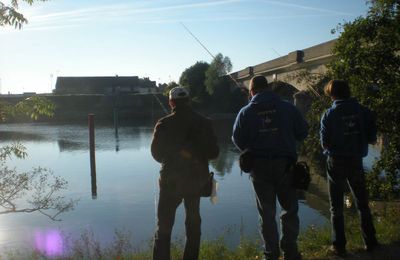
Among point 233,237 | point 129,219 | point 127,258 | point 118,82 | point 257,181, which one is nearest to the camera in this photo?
point 257,181

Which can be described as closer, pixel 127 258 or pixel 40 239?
pixel 127 258

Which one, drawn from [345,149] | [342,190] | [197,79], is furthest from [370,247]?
[197,79]

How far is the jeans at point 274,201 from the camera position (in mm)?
4438

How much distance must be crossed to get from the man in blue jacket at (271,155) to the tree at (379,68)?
2611 millimetres

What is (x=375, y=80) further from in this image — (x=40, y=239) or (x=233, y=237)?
(x=40, y=239)

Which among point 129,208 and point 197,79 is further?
point 197,79

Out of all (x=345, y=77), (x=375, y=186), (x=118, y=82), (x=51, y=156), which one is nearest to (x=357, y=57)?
(x=345, y=77)

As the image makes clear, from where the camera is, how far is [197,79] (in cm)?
7675

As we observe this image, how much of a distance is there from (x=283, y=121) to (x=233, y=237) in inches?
223

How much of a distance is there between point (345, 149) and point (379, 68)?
7.69 ft

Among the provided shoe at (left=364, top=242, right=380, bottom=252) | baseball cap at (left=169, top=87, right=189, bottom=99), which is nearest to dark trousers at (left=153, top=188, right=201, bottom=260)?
baseball cap at (left=169, top=87, right=189, bottom=99)

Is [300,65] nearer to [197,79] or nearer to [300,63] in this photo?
[300,63]

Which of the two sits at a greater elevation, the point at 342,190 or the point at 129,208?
the point at 342,190

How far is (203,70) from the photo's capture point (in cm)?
7919
